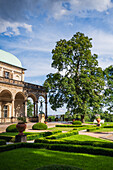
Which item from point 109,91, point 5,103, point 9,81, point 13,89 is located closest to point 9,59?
point 9,81

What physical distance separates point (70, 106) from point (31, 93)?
24.6 ft

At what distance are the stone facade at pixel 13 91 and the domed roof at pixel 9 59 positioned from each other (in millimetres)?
847

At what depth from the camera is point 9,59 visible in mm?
32094

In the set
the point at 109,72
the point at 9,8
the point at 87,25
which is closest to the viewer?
the point at 9,8

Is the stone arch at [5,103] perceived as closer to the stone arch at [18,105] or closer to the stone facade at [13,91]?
the stone facade at [13,91]

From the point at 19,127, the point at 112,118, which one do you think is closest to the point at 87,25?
the point at 19,127

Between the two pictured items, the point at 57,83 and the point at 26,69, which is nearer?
the point at 57,83

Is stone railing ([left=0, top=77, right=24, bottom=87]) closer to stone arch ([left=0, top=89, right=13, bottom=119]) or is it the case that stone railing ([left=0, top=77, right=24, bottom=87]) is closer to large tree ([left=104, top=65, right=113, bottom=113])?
stone arch ([left=0, top=89, right=13, bottom=119])

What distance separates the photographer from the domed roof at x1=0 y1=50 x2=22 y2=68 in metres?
30.8

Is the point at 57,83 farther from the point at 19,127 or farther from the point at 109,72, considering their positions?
the point at 19,127

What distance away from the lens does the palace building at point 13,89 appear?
26622 mm

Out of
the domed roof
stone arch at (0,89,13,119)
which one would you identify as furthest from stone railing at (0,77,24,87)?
the domed roof

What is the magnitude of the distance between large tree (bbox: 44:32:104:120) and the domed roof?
7.01m

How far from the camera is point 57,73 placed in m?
31.5
